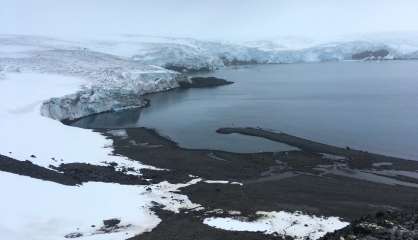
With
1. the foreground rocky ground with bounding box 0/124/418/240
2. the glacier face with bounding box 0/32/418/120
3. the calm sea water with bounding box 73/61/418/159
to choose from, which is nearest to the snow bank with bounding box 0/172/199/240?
the foreground rocky ground with bounding box 0/124/418/240

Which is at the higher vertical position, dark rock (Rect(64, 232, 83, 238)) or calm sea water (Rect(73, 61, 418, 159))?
calm sea water (Rect(73, 61, 418, 159))

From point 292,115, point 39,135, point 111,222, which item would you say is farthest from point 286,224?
point 292,115

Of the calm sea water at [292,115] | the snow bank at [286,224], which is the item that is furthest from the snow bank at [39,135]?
the snow bank at [286,224]

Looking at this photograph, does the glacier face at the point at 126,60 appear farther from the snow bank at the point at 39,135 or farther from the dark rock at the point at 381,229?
the dark rock at the point at 381,229

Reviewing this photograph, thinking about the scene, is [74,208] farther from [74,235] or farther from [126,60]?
[126,60]

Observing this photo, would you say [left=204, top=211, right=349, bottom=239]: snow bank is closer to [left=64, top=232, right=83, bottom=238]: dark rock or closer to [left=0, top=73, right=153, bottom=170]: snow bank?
[left=64, top=232, right=83, bottom=238]: dark rock

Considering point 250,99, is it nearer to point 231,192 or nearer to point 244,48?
point 231,192
